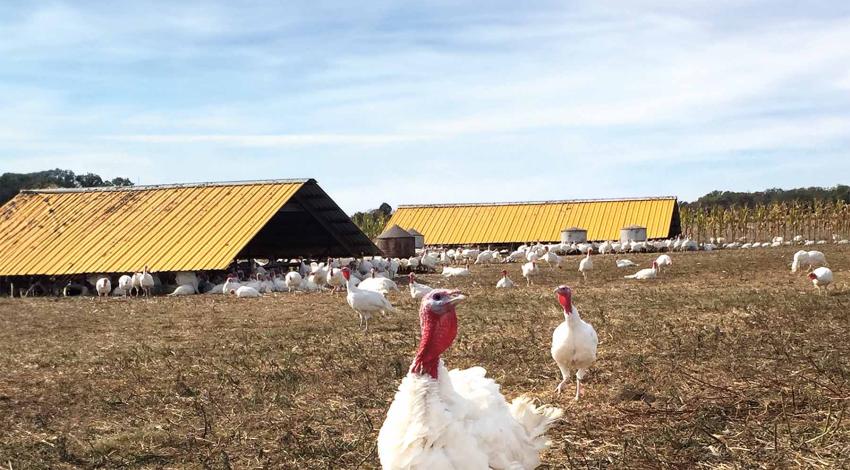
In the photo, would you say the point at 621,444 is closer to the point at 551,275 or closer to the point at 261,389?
the point at 261,389

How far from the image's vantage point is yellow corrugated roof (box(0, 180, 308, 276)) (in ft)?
101

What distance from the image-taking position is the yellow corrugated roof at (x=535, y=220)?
6203cm

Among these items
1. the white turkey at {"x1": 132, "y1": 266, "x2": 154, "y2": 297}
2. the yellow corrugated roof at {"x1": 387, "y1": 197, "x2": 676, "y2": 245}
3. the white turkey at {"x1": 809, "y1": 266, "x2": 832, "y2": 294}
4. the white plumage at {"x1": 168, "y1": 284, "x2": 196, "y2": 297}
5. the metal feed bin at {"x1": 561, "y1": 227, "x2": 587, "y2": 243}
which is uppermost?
the yellow corrugated roof at {"x1": 387, "y1": 197, "x2": 676, "y2": 245}

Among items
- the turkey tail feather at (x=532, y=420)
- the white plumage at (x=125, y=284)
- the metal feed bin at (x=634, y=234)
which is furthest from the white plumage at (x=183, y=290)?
the metal feed bin at (x=634, y=234)

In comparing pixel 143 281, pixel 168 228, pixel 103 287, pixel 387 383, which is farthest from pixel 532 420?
pixel 168 228

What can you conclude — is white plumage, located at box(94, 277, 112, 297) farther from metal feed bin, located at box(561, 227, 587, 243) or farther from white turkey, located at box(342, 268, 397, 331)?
metal feed bin, located at box(561, 227, 587, 243)

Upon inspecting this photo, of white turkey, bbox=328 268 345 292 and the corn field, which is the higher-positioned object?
the corn field

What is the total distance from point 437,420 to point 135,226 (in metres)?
31.7

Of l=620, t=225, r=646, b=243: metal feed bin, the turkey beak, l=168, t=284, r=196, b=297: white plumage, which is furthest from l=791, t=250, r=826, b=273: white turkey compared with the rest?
l=620, t=225, r=646, b=243: metal feed bin

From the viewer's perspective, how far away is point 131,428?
8.71 meters

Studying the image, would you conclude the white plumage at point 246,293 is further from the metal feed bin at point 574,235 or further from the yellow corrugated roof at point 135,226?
the metal feed bin at point 574,235

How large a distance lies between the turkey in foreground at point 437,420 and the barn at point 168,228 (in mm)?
24828

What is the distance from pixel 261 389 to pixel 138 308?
44.8 feet

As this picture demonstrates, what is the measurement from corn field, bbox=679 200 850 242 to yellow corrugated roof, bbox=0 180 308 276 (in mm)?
52041
